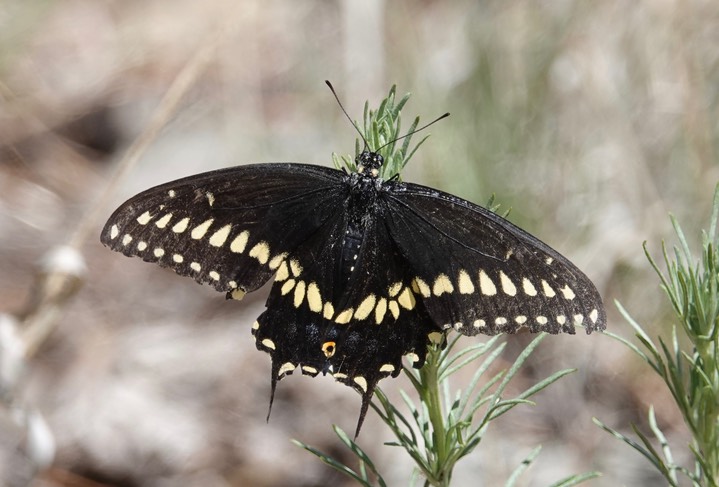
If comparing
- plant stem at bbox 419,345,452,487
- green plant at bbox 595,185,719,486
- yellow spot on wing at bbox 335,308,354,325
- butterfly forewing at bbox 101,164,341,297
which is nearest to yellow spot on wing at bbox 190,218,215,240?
butterfly forewing at bbox 101,164,341,297

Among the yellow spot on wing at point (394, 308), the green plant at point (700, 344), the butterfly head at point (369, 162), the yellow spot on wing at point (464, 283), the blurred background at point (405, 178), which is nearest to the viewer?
the green plant at point (700, 344)

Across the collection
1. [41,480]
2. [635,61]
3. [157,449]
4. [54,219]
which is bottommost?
[41,480]

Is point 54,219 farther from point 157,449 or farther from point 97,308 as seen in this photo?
point 157,449

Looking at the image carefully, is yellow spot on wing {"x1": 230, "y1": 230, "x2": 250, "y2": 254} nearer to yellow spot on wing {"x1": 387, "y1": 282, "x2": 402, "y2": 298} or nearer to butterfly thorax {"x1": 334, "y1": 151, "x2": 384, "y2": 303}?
butterfly thorax {"x1": 334, "y1": 151, "x2": 384, "y2": 303}

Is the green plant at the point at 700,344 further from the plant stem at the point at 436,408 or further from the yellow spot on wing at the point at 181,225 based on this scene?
the yellow spot on wing at the point at 181,225

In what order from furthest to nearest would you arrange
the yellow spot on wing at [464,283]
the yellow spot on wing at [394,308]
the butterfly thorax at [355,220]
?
the butterfly thorax at [355,220], the yellow spot on wing at [394,308], the yellow spot on wing at [464,283]

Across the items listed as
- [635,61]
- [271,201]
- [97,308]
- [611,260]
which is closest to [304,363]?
[271,201]

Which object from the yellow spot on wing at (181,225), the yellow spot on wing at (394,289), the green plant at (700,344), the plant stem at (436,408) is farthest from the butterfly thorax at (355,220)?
the green plant at (700,344)
